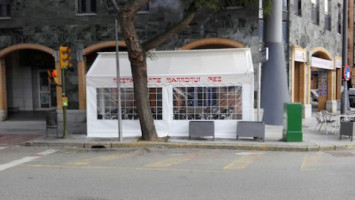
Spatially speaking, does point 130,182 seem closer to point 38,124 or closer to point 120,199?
point 120,199

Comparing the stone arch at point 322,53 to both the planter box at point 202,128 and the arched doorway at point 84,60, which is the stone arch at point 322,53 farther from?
the arched doorway at point 84,60

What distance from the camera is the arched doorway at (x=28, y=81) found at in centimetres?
2080

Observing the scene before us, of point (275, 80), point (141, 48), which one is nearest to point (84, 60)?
point (141, 48)

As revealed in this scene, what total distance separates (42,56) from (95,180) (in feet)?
51.1

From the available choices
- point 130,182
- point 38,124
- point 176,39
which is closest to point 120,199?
point 130,182

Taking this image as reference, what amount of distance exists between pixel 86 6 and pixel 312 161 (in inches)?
544

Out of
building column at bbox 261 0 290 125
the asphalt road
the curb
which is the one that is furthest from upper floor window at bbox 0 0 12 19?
building column at bbox 261 0 290 125

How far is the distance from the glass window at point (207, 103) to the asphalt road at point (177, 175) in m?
2.14

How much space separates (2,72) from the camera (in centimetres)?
1931

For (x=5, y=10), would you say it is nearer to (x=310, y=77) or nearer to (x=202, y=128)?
(x=202, y=128)

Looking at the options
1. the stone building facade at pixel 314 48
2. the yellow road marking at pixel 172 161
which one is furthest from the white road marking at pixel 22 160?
the stone building facade at pixel 314 48

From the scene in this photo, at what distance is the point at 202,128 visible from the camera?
40.5ft

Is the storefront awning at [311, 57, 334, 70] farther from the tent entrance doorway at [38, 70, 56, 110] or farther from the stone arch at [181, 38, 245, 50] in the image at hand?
the tent entrance doorway at [38, 70, 56, 110]

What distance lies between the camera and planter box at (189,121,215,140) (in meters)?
12.3
